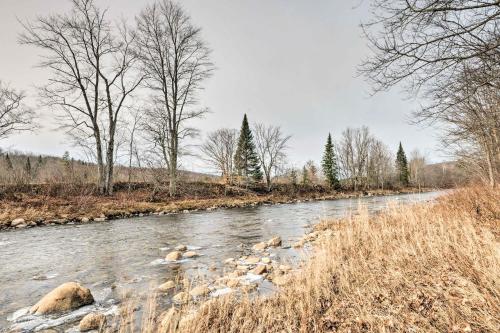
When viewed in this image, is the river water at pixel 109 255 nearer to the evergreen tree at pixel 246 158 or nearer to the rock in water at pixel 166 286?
the rock in water at pixel 166 286

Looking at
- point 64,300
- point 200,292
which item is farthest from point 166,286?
point 64,300

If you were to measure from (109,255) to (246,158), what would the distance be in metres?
31.4

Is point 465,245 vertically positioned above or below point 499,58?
below

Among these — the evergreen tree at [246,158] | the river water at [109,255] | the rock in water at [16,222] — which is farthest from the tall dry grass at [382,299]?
the evergreen tree at [246,158]

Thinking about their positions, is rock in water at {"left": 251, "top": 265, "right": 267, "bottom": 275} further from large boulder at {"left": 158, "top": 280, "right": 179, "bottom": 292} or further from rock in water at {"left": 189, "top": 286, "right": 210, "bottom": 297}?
large boulder at {"left": 158, "top": 280, "right": 179, "bottom": 292}

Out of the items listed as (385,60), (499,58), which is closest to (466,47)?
(499,58)

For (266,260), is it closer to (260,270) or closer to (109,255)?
(260,270)

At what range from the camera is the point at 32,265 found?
5871 mm

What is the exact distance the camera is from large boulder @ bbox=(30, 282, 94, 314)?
3.61m

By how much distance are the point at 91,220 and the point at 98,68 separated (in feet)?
37.7

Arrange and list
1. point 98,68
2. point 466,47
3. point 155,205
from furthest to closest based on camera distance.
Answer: point 98,68 < point 155,205 < point 466,47

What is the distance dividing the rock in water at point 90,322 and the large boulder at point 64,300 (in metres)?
0.66

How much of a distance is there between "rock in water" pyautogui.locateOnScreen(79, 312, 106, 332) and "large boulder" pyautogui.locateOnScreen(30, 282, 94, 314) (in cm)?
66

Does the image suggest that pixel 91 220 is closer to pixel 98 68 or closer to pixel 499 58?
pixel 98 68
